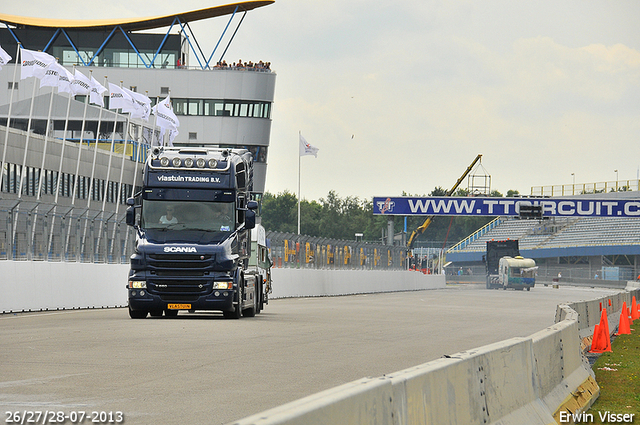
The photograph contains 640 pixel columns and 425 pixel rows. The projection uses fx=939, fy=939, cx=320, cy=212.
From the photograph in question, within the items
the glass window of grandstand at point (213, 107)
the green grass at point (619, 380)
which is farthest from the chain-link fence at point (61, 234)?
the glass window of grandstand at point (213, 107)

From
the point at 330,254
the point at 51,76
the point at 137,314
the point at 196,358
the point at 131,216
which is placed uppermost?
the point at 51,76

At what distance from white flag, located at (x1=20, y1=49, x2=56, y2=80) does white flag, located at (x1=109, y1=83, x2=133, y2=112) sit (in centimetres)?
671

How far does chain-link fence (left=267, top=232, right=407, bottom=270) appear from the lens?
3841 cm

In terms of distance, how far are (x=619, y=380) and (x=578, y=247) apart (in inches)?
3154

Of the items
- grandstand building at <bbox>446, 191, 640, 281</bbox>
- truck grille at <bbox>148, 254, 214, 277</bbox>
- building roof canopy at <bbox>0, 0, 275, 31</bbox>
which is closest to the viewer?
truck grille at <bbox>148, 254, 214, 277</bbox>

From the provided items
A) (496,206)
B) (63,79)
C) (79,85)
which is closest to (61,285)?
(63,79)

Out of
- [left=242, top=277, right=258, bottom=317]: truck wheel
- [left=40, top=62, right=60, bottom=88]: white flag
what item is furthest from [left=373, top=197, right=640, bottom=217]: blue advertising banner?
[left=242, top=277, right=258, bottom=317]: truck wheel

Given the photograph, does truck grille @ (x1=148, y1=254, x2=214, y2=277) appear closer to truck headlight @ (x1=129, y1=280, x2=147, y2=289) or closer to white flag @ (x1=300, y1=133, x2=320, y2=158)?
truck headlight @ (x1=129, y1=280, x2=147, y2=289)

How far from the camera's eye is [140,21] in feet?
263

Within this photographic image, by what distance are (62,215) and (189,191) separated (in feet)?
19.1

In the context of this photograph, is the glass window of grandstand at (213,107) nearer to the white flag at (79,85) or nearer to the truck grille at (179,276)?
the white flag at (79,85)

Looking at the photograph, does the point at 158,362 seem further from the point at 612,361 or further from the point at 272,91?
the point at 272,91

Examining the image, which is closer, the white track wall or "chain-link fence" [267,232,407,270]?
the white track wall

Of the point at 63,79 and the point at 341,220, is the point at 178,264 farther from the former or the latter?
Result: the point at 341,220
